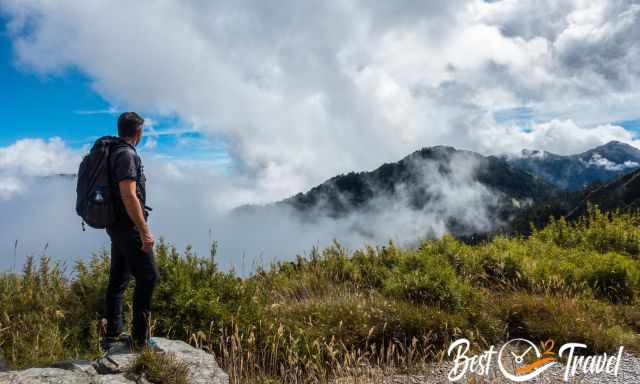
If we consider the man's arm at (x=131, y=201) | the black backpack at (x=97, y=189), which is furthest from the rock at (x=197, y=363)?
the black backpack at (x=97, y=189)

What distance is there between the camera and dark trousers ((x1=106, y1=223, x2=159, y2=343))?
169 inches

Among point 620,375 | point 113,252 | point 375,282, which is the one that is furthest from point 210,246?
point 620,375

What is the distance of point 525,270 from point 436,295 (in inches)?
101

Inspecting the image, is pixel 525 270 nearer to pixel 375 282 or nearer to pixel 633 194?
pixel 375 282

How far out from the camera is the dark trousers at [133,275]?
4285 mm

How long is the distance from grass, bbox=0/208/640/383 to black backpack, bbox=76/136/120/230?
4.59 ft

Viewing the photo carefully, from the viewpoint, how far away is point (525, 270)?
7.91 m

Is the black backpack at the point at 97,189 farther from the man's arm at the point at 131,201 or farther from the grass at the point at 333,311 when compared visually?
the grass at the point at 333,311

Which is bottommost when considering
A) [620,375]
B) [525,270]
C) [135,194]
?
[620,375]

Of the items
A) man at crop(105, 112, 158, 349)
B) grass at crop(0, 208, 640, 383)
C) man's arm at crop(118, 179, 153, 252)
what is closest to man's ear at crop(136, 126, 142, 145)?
man at crop(105, 112, 158, 349)

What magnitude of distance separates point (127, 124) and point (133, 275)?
1628 mm

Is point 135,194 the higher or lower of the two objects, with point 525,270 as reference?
higher

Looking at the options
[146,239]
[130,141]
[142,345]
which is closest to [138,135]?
[130,141]

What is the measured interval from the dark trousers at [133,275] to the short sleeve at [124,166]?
0.55 metres
